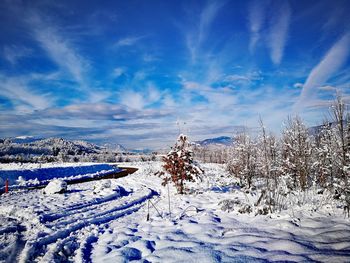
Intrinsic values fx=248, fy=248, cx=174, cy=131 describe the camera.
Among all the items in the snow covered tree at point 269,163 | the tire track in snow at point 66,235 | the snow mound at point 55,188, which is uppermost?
the snow covered tree at point 269,163

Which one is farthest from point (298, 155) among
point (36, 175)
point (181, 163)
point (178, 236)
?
point (36, 175)

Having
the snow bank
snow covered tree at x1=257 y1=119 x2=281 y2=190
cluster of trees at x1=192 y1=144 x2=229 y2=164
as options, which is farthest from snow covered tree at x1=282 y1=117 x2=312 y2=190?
the snow bank

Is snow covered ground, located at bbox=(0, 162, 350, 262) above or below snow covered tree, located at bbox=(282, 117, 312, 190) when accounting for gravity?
below

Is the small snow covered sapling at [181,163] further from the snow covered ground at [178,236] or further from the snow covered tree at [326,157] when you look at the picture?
the snow covered tree at [326,157]

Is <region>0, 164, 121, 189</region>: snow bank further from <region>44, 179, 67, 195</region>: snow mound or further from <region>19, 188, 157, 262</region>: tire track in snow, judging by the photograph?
<region>19, 188, 157, 262</region>: tire track in snow

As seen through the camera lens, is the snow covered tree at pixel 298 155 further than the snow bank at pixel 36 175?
No

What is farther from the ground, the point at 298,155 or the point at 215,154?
the point at 215,154

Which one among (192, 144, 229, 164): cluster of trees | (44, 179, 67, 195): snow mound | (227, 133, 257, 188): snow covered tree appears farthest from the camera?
(192, 144, 229, 164): cluster of trees

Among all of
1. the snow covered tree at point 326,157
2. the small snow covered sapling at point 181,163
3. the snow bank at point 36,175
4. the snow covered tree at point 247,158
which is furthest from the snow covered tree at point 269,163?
the snow bank at point 36,175

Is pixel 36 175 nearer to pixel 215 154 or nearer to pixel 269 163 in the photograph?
pixel 269 163

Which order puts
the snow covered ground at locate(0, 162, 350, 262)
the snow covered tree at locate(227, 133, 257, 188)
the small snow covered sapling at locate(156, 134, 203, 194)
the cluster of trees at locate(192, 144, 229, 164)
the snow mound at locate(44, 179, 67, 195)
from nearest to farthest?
the snow covered ground at locate(0, 162, 350, 262)
the small snow covered sapling at locate(156, 134, 203, 194)
the snow mound at locate(44, 179, 67, 195)
the snow covered tree at locate(227, 133, 257, 188)
the cluster of trees at locate(192, 144, 229, 164)

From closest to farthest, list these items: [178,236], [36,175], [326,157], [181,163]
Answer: [178,236]
[326,157]
[181,163]
[36,175]

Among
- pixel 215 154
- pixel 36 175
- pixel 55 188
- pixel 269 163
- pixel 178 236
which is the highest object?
pixel 215 154

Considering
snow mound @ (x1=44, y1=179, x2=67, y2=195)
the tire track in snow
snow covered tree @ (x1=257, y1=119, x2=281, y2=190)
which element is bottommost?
the tire track in snow
